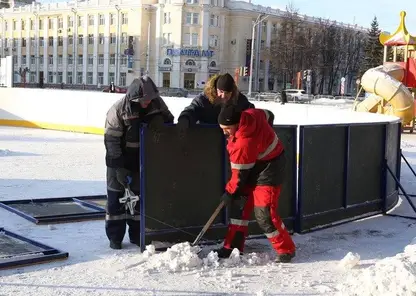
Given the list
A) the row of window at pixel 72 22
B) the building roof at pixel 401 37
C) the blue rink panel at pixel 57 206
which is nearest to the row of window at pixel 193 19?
the row of window at pixel 72 22

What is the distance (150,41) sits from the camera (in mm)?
71688

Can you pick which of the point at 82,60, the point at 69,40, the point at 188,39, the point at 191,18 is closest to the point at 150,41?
the point at 188,39

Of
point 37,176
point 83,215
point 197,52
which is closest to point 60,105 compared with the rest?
point 37,176

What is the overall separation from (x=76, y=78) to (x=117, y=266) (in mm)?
73804

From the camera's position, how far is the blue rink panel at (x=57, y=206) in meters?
6.83

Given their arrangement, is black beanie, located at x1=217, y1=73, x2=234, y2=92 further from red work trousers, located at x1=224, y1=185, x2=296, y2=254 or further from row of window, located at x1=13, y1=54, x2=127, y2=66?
row of window, located at x1=13, y1=54, x2=127, y2=66

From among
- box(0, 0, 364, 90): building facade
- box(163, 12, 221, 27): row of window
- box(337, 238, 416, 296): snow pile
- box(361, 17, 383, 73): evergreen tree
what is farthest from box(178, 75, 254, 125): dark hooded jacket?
box(163, 12, 221, 27): row of window

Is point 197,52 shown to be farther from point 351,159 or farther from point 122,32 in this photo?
point 351,159

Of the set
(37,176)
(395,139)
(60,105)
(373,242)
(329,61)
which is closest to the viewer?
(373,242)

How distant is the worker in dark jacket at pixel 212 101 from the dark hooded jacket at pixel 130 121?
0.81 ft

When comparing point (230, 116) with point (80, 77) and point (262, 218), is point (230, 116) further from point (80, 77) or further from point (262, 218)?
point (80, 77)

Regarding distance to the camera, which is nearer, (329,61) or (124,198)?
(124,198)

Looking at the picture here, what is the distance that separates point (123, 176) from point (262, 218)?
4.47 feet

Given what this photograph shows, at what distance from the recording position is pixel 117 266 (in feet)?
16.9
